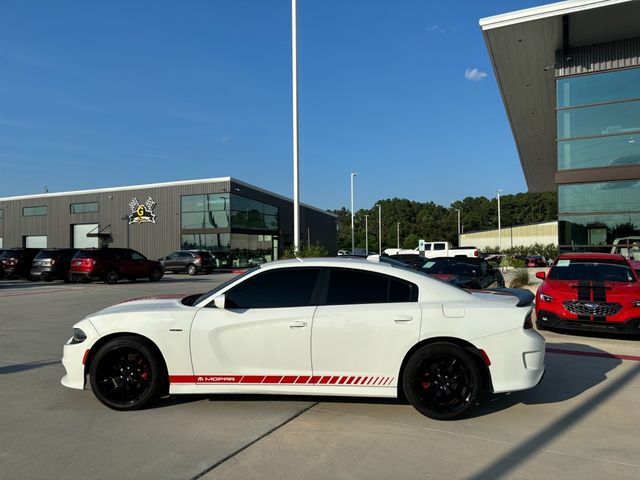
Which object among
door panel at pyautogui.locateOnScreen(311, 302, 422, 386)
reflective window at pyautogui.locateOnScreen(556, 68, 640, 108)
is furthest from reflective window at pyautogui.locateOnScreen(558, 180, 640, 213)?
door panel at pyautogui.locateOnScreen(311, 302, 422, 386)

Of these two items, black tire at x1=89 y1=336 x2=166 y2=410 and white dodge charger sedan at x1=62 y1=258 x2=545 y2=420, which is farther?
black tire at x1=89 y1=336 x2=166 y2=410

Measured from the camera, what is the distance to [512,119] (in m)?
28.5

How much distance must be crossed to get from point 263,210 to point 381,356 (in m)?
41.4

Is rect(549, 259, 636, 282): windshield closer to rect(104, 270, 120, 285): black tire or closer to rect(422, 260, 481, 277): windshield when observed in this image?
rect(422, 260, 481, 277): windshield

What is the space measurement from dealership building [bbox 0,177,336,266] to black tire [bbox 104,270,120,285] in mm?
16527

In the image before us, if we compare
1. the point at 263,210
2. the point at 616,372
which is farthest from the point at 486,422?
the point at 263,210

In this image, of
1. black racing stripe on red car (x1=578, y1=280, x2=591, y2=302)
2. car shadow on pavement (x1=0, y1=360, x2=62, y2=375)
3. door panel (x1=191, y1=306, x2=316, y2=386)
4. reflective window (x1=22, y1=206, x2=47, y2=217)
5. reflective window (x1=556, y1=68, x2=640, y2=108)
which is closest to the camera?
door panel (x1=191, y1=306, x2=316, y2=386)

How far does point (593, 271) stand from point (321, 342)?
784 centimetres

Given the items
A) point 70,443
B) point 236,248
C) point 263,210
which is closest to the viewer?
point 70,443

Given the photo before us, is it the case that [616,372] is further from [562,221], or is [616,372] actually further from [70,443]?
[562,221]

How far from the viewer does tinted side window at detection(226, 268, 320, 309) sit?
4898mm

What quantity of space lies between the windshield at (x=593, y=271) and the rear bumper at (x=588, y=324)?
1296 millimetres

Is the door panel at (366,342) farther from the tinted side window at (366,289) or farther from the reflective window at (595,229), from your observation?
the reflective window at (595,229)

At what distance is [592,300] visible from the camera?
8469 mm
